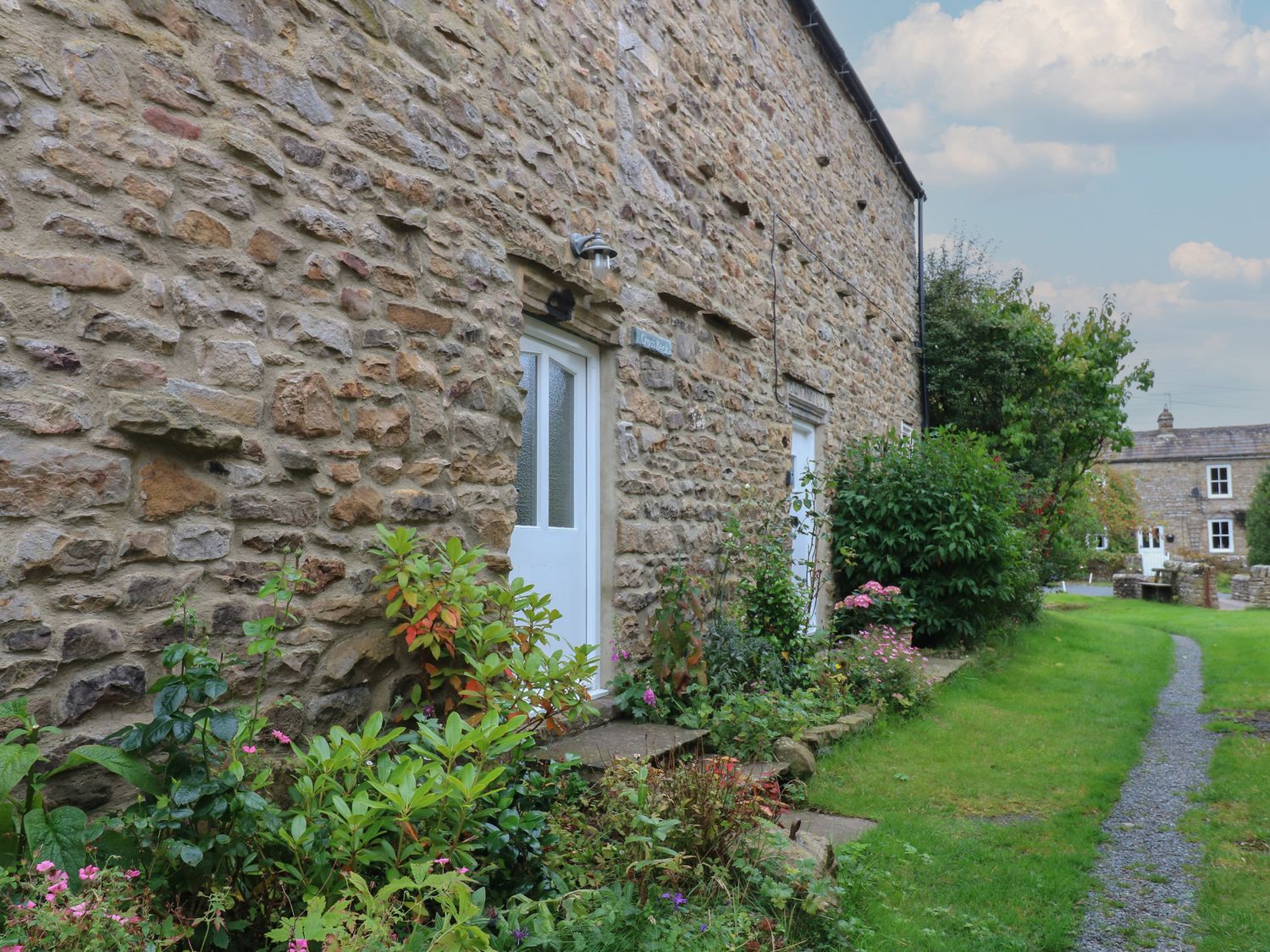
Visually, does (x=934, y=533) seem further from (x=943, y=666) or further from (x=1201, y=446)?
(x=1201, y=446)

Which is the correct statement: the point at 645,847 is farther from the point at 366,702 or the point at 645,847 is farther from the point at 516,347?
the point at 516,347

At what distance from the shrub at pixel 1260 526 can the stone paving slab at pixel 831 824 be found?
31.8 m

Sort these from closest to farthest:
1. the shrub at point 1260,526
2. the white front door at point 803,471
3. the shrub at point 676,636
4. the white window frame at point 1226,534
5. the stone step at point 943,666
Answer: the shrub at point 676,636, the stone step at point 943,666, the white front door at point 803,471, the shrub at point 1260,526, the white window frame at point 1226,534

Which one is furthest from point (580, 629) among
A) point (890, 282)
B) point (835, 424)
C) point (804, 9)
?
point (890, 282)

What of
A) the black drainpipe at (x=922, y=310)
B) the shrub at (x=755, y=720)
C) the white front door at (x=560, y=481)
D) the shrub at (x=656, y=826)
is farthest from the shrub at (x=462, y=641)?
the black drainpipe at (x=922, y=310)

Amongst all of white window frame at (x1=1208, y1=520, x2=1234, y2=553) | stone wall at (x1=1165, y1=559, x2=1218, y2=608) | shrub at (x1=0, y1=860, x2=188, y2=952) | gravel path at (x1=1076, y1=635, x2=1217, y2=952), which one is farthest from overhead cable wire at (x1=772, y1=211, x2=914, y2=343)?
white window frame at (x1=1208, y1=520, x2=1234, y2=553)

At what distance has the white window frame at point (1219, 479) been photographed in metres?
38.3

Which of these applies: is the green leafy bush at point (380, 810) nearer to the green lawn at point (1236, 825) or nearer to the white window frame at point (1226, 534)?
the green lawn at point (1236, 825)

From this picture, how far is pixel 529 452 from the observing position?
15.9 feet

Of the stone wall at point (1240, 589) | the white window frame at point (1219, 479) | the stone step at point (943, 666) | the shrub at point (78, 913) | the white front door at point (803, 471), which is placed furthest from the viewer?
the white window frame at point (1219, 479)

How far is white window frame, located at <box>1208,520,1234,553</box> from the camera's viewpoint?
37.7 meters

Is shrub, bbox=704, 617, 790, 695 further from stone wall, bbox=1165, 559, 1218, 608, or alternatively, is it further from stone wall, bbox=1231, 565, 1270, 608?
stone wall, bbox=1231, 565, 1270, 608

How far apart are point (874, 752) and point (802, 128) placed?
20.4 ft

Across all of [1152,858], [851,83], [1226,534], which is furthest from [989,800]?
[1226,534]
